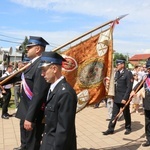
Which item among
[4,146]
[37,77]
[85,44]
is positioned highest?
[85,44]

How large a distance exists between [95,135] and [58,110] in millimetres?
4475

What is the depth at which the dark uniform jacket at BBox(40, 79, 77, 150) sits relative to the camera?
9.80 feet

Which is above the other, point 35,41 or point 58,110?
point 35,41

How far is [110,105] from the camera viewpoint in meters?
9.21

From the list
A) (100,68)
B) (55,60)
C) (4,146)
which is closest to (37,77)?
(55,60)

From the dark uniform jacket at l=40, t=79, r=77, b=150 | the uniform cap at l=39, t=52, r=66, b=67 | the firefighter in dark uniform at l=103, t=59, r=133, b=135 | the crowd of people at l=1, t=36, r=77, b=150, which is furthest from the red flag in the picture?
the dark uniform jacket at l=40, t=79, r=77, b=150

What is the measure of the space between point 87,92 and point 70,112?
2.64 metres

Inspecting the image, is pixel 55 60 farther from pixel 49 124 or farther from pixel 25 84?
pixel 25 84

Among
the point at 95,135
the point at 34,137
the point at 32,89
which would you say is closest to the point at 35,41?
the point at 32,89

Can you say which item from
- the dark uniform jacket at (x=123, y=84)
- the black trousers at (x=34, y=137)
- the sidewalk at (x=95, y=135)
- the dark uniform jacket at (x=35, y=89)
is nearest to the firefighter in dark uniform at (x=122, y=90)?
the dark uniform jacket at (x=123, y=84)

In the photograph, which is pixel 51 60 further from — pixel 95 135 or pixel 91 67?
pixel 95 135

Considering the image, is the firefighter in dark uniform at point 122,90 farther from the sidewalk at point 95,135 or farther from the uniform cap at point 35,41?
the uniform cap at point 35,41

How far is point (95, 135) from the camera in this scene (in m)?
7.34

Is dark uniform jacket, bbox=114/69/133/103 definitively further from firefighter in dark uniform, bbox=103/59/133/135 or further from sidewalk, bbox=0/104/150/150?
sidewalk, bbox=0/104/150/150
